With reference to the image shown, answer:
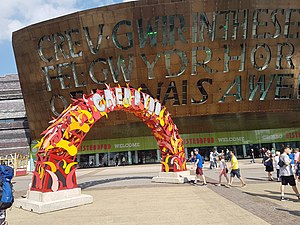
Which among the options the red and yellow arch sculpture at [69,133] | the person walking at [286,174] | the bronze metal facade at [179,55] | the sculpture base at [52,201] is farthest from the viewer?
the bronze metal facade at [179,55]

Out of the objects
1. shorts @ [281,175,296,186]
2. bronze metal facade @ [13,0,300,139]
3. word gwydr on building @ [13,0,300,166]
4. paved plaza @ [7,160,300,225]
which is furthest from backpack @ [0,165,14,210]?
bronze metal facade @ [13,0,300,139]

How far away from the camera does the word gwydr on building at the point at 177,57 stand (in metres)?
31.0

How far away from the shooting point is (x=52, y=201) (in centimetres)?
1077

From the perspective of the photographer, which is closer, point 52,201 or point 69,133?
point 52,201

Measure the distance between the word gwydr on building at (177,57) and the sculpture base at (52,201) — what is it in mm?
21991

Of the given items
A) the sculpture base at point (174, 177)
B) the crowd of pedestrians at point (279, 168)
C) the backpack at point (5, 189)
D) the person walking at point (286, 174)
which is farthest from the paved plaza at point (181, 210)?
the sculpture base at point (174, 177)

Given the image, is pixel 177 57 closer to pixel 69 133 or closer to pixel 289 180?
pixel 69 133

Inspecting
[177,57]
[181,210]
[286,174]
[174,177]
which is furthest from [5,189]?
[177,57]

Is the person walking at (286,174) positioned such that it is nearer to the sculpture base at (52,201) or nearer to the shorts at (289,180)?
the shorts at (289,180)

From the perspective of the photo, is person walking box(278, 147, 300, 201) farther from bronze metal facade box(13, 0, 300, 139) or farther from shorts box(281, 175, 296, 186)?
bronze metal facade box(13, 0, 300, 139)

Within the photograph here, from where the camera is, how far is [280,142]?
42.6 m

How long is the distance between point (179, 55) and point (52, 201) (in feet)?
80.6

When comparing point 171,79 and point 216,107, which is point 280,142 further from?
point 171,79

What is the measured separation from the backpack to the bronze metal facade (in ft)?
88.7
